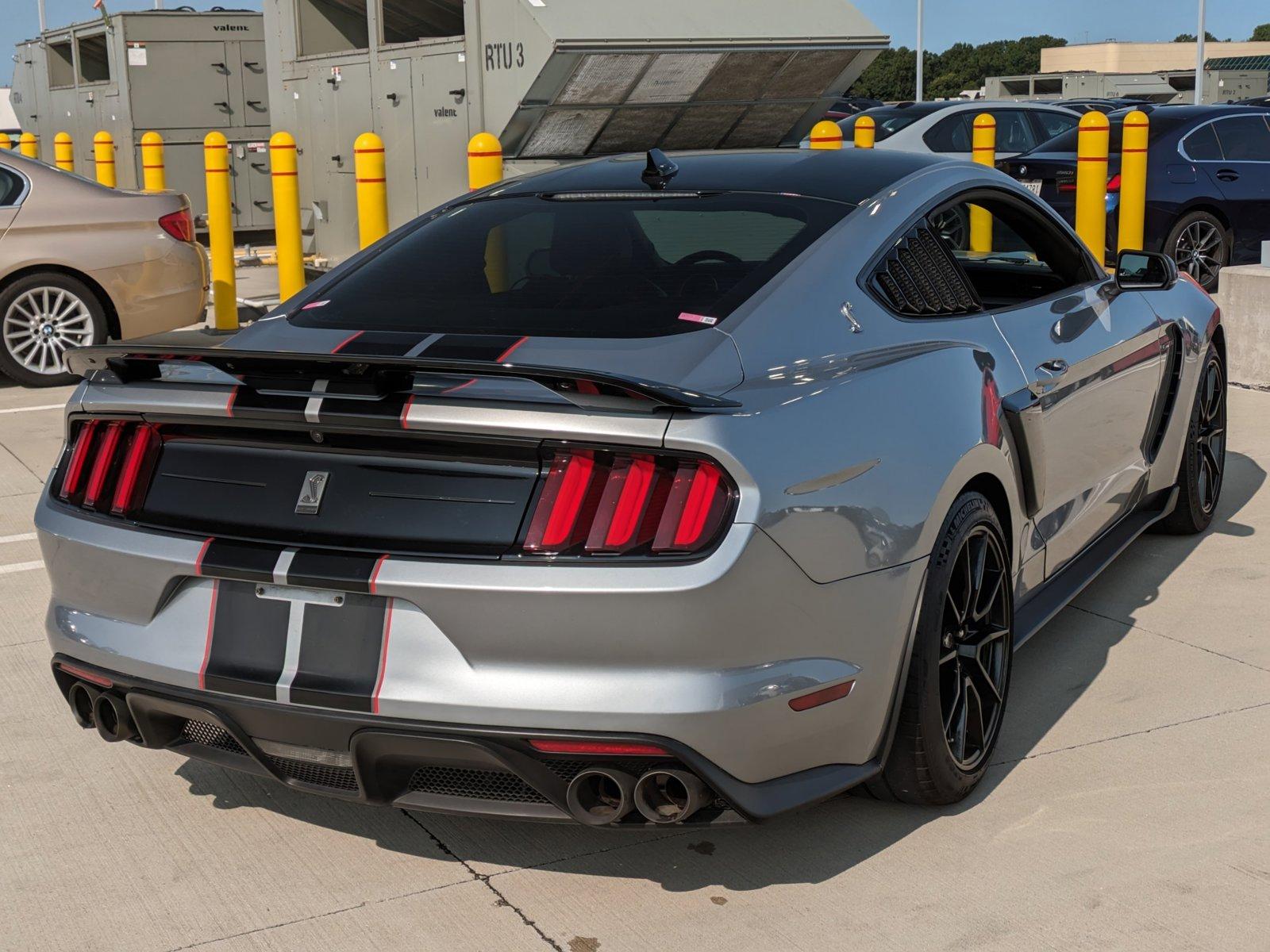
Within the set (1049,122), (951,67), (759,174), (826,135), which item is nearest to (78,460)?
(759,174)

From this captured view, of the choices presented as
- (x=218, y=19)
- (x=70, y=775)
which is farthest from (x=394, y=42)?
(x=70, y=775)

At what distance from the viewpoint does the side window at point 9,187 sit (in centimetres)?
902

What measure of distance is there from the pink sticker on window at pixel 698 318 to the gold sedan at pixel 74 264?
699 cm

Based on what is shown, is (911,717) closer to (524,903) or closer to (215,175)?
(524,903)

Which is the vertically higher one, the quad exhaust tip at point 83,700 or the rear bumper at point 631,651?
the rear bumper at point 631,651

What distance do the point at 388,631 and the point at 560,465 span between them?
44 cm

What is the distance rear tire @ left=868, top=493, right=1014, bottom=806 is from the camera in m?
3.17

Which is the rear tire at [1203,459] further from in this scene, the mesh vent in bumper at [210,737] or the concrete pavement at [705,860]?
the mesh vent in bumper at [210,737]

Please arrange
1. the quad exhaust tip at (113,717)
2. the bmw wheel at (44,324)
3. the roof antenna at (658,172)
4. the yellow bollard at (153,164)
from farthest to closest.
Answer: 1. the yellow bollard at (153,164)
2. the bmw wheel at (44,324)
3. the roof antenna at (658,172)
4. the quad exhaust tip at (113,717)

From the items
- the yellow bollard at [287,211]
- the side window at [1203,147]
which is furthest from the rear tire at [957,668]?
the side window at [1203,147]

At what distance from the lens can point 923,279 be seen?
3.64 m

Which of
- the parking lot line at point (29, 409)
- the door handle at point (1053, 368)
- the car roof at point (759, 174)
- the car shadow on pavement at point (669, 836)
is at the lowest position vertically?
the car shadow on pavement at point (669, 836)

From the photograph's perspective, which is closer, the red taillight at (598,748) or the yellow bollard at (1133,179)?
the red taillight at (598,748)

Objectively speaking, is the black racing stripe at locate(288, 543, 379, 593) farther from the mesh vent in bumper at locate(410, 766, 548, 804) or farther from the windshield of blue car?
the windshield of blue car
